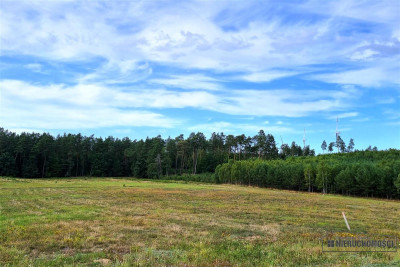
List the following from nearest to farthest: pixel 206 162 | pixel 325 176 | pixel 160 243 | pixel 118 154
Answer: pixel 160 243 < pixel 325 176 < pixel 118 154 < pixel 206 162

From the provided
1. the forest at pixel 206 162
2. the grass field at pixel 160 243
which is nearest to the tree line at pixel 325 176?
the forest at pixel 206 162

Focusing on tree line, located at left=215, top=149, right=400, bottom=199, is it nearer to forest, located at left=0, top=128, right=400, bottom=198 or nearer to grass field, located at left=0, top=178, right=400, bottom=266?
forest, located at left=0, top=128, right=400, bottom=198

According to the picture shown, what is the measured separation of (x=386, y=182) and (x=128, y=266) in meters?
85.3

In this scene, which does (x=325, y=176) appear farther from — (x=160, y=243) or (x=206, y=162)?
(x=160, y=243)

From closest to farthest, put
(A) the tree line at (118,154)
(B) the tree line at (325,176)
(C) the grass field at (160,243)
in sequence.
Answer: (C) the grass field at (160,243) → (B) the tree line at (325,176) → (A) the tree line at (118,154)

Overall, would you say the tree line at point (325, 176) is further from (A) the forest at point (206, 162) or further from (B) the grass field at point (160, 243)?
(B) the grass field at point (160, 243)

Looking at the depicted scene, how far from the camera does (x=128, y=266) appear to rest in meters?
9.73

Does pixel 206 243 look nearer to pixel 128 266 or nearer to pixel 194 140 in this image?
pixel 128 266

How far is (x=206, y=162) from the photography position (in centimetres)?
15850

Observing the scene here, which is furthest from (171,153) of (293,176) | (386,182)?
(386,182)

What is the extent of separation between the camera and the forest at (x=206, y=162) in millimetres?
84812

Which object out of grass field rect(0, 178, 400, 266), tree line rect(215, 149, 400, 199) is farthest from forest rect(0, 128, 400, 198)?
grass field rect(0, 178, 400, 266)

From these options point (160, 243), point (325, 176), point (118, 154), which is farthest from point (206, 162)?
point (160, 243)

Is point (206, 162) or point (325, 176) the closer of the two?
point (325, 176)
